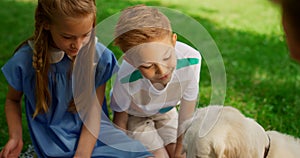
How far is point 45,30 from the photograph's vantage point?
3.20 metres

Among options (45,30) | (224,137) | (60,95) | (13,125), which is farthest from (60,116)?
(224,137)

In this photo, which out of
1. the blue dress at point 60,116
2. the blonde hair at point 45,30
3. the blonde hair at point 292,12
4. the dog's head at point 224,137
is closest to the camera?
the blonde hair at point 292,12

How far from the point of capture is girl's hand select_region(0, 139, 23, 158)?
131 inches

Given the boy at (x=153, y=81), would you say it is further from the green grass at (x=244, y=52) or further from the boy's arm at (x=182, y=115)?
the green grass at (x=244, y=52)

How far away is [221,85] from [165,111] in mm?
439

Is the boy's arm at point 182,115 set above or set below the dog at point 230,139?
below

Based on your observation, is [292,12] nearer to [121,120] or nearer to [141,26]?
[141,26]

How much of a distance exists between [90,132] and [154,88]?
1.62 feet

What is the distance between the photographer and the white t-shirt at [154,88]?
3.38m

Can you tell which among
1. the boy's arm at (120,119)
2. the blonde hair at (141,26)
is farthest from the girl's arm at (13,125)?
the blonde hair at (141,26)

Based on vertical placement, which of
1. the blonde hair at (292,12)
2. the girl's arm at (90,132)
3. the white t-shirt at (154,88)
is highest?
the blonde hair at (292,12)

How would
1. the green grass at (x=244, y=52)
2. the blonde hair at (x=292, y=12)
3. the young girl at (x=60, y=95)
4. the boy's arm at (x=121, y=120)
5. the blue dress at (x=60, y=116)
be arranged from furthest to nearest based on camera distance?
the green grass at (x=244, y=52) → the boy's arm at (x=121, y=120) → the blue dress at (x=60, y=116) → the young girl at (x=60, y=95) → the blonde hair at (x=292, y=12)

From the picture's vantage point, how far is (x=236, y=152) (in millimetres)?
2611

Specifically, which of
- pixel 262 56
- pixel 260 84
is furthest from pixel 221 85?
pixel 262 56
